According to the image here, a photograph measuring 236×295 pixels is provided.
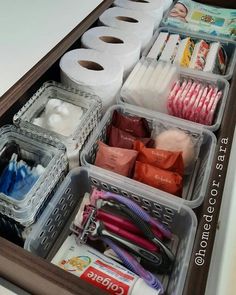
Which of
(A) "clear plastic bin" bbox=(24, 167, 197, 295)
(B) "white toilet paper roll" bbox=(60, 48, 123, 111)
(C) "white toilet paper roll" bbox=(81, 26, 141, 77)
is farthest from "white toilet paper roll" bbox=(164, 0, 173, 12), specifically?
(A) "clear plastic bin" bbox=(24, 167, 197, 295)

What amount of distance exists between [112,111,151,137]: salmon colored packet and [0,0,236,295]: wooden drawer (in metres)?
0.19

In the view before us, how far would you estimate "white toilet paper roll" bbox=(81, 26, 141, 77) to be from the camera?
0.94 metres

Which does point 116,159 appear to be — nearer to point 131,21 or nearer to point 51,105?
point 51,105

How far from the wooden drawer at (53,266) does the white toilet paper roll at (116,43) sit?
0.43 feet

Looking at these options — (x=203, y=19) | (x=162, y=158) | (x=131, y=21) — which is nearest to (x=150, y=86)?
(x=162, y=158)

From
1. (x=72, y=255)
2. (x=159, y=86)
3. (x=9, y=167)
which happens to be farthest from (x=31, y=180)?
(x=159, y=86)

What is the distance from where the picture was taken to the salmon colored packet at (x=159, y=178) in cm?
75

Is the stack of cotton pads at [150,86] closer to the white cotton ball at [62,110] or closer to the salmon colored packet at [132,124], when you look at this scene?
the salmon colored packet at [132,124]

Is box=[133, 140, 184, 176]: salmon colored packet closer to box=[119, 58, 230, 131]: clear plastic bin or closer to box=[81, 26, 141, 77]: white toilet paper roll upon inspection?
box=[119, 58, 230, 131]: clear plastic bin

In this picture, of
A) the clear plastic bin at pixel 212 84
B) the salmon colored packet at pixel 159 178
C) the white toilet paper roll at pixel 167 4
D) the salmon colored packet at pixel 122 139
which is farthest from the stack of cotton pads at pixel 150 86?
the white toilet paper roll at pixel 167 4

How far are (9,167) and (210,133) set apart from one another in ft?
1.58

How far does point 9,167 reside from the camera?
67cm

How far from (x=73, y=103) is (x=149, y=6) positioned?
521 millimetres

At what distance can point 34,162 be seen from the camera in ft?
2.37
